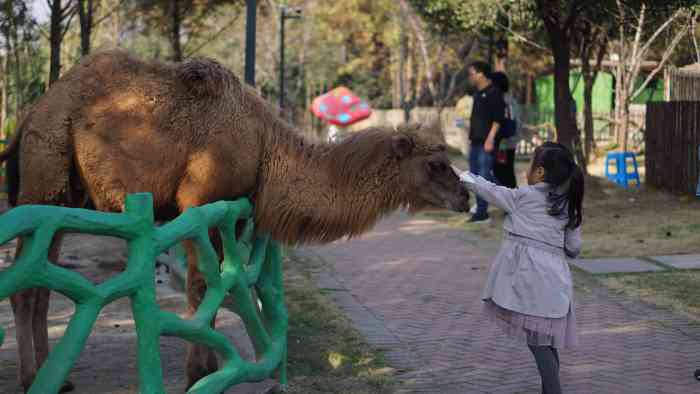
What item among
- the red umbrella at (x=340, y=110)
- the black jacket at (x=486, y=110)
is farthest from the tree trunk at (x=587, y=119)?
the black jacket at (x=486, y=110)

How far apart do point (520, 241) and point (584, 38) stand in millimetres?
22033

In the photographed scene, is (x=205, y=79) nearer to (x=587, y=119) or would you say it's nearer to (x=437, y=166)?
(x=437, y=166)

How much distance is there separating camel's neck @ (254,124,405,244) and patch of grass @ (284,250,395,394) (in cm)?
102

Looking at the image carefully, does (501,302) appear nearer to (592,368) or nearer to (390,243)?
(592,368)

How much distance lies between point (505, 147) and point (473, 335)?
738 cm

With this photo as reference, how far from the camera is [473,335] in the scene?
805cm

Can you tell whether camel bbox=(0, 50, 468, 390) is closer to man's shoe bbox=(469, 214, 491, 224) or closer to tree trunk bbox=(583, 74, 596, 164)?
man's shoe bbox=(469, 214, 491, 224)

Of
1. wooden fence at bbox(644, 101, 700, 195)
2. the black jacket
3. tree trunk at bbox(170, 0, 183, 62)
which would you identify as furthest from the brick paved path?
tree trunk at bbox(170, 0, 183, 62)

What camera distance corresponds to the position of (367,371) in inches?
267

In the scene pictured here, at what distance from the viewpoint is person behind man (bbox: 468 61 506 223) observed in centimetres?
1444

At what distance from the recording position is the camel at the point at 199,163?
19.2 feet

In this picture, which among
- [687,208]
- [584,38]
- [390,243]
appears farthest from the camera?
[584,38]

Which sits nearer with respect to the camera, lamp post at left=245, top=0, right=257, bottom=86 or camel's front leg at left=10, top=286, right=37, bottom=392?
camel's front leg at left=10, top=286, right=37, bottom=392

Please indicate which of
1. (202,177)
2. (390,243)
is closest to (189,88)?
(202,177)
